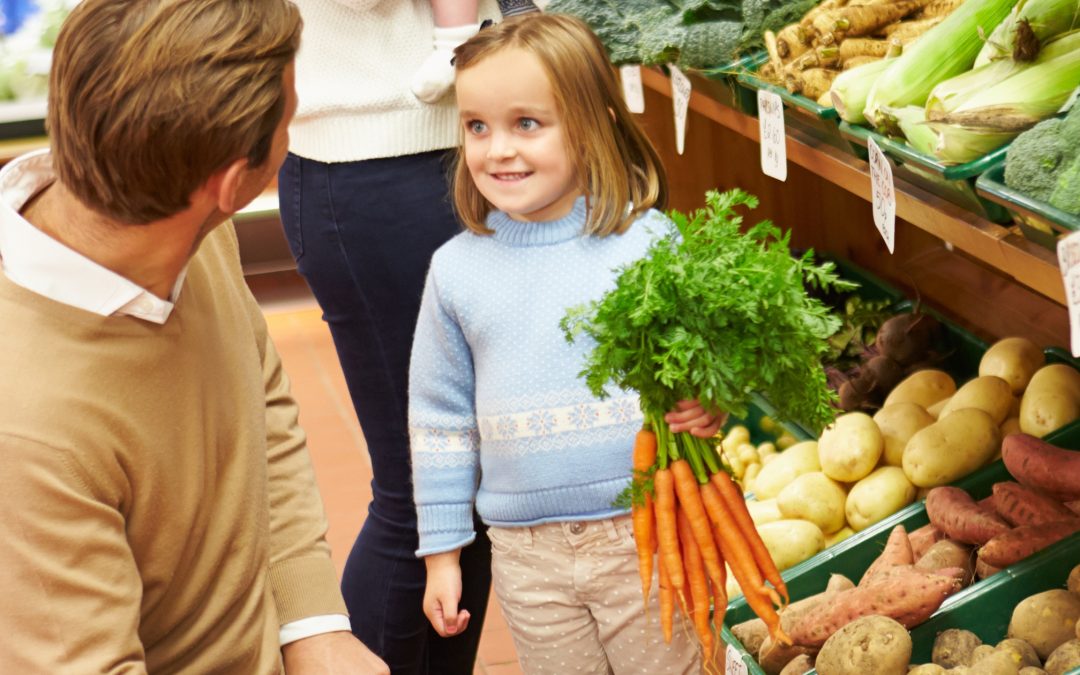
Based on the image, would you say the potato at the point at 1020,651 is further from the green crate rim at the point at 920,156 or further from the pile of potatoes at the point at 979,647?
the green crate rim at the point at 920,156

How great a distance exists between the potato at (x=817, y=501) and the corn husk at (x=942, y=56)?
866 mm

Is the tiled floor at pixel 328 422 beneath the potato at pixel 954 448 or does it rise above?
beneath

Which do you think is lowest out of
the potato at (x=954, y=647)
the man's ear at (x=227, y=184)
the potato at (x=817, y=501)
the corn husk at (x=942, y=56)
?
the potato at (x=817, y=501)

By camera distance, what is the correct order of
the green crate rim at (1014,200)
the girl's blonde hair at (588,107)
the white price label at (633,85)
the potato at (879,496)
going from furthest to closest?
1. the white price label at (633,85)
2. the potato at (879,496)
3. the girl's blonde hair at (588,107)
4. the green crate rim at (1014,200)

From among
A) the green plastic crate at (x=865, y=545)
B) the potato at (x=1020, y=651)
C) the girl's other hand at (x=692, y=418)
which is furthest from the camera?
the green plastic crate at (x=865, y=545)

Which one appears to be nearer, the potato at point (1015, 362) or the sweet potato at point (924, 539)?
the sweet potato at point (924, 539)

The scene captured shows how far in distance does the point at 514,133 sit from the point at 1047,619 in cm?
107

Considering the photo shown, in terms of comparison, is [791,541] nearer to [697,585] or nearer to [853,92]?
[697,585]

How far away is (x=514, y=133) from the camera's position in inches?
79.2

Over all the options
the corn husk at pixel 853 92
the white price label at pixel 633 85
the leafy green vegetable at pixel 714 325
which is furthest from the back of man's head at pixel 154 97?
the white price label at pixel 633 85

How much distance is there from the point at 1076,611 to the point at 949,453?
532 mm

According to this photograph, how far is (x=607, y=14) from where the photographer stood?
311cm

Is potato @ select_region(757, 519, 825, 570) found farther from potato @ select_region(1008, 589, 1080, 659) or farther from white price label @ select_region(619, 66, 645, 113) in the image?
white price label @ select_region(619, 66, 645, 113)

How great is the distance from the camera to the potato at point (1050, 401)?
7.72 ft
